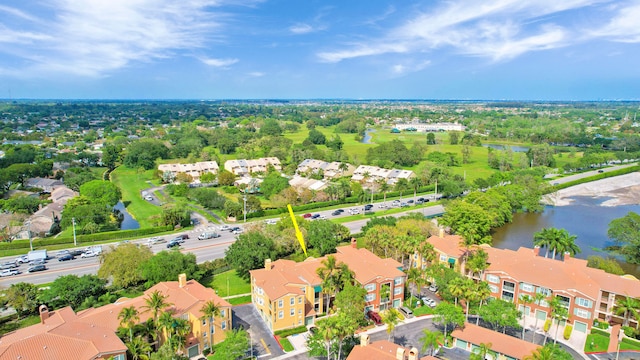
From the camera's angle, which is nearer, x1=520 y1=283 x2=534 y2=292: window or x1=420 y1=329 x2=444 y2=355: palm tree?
x1=420 y1=329 x2=444 y2=355: palm tree

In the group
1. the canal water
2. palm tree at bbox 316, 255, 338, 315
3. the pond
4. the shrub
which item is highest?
palm tree at bbox 316, 255, 338, 315

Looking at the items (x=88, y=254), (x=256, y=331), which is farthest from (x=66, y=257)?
(x=256, y=331)

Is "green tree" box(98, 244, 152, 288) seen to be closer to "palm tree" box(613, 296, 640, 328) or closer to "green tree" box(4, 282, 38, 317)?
"green tree" box(4, 282, 38, 317)

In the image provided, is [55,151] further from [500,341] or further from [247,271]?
[500,341]

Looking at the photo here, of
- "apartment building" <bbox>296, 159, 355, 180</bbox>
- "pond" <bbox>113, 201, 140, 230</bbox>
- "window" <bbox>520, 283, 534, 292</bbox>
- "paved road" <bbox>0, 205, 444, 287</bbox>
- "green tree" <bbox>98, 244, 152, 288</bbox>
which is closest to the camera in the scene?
"window" <bbox>520, 283, 534, 292</bbox>

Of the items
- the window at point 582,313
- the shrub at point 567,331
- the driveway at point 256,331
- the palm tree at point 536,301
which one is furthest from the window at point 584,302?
the driveway at point 256,331

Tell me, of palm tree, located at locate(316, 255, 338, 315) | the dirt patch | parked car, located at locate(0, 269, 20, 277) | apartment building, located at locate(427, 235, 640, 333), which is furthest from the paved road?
the dirt patch
